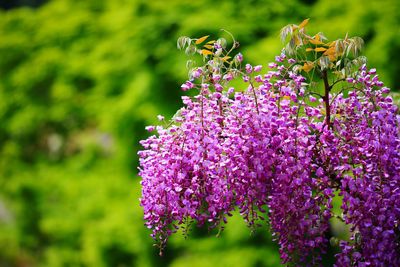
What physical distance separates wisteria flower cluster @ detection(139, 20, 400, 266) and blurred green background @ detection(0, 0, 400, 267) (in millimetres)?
2631

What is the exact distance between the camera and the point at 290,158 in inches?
89.4

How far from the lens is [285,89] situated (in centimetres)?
231

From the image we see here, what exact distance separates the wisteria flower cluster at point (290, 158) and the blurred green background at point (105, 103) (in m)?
2.63

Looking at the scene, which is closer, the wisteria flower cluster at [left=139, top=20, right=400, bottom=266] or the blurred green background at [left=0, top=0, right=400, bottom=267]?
the wisteria flower cluster at [left=139, top=20, right=400, bottom=266]

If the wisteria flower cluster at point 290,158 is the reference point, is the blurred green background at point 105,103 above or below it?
above

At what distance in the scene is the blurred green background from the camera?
5168 millimetres

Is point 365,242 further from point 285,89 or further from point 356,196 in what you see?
point 285,89

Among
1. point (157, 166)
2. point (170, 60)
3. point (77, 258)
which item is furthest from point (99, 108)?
point (157, 166)

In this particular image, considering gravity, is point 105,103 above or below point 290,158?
above

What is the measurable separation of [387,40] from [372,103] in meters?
2.70

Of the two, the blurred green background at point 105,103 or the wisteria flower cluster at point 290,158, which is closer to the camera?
the wisteria flower cluster at point 290,158

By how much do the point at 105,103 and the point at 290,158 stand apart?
4664mm

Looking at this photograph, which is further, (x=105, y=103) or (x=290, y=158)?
(x=105, y=103)

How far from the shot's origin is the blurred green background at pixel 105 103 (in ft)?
17.0
